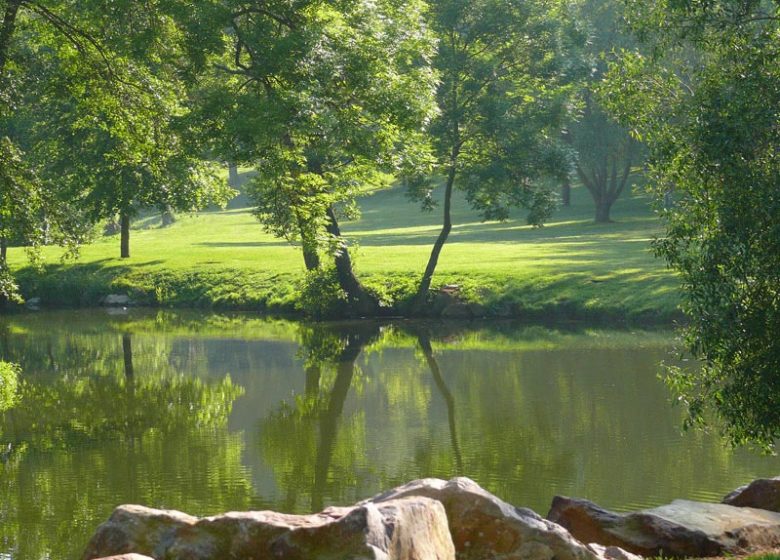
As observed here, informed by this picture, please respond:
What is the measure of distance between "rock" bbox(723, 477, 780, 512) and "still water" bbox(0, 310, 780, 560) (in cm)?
284

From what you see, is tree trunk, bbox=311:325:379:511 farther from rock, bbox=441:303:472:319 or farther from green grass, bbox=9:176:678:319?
green grass, bbox=9:176:678:319

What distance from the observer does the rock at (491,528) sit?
36.1 ft

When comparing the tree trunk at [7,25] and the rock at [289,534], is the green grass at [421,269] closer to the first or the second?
the tree trunk at [7,25]

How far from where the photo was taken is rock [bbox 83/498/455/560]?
9.80 meters

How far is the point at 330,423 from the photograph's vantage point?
24.6 meters

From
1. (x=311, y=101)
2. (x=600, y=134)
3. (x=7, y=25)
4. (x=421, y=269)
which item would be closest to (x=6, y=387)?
(x=7, y=25)

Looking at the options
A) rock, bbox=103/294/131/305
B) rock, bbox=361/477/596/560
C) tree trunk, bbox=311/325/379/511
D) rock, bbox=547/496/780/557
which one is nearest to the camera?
rock, bbox=361/477/596/560

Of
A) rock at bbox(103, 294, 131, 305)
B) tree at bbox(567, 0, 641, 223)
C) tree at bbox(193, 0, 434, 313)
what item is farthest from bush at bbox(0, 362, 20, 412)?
tree at bbox(567, 0, 641, 223)

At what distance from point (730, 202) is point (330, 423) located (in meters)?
12.6

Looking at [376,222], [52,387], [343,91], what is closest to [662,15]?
Result: [343,91]

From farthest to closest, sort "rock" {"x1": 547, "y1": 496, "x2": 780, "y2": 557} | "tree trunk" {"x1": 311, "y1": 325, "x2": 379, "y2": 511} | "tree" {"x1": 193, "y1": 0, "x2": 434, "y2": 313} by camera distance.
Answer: "tree" {"x1": 193, "y1": 0, "x2": 434, "y2": 313}
"tree trunk" {"x1": 311, "y1": 325, "x2": 379, "y2": 511}
"rock" {"x1": 547, "y1": 496, "x2": 780, "y2": 557}

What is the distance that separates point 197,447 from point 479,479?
5998 mm

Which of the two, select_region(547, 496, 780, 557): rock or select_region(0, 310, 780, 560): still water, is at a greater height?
select_region(547, 496, 780, 557): rock

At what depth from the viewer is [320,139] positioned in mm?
24656
